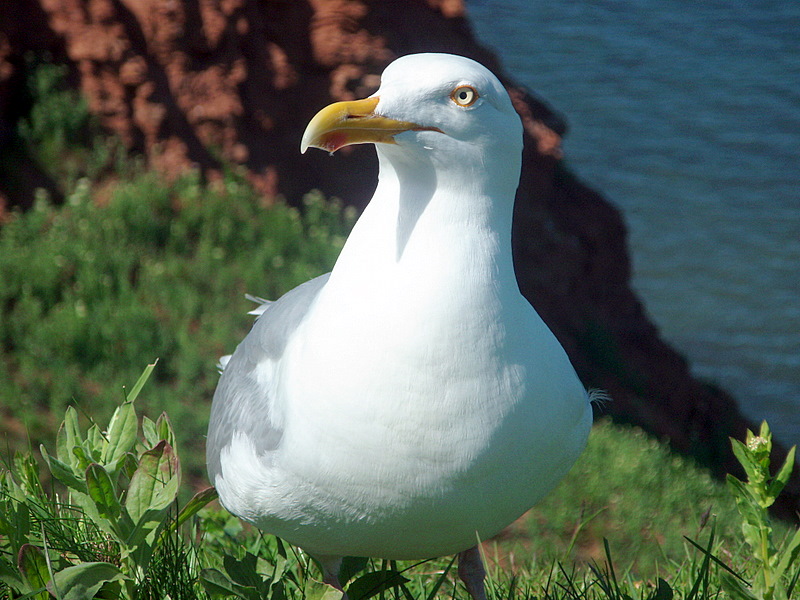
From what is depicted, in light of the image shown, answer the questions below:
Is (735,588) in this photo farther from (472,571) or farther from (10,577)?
(10,577)

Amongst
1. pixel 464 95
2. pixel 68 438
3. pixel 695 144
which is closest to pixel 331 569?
pixel 68 438

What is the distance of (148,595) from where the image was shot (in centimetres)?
227

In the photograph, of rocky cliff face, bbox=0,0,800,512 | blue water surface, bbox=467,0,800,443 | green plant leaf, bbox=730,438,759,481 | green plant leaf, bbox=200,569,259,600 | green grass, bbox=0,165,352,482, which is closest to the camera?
green plant leaf, bbox=730,438,759,481

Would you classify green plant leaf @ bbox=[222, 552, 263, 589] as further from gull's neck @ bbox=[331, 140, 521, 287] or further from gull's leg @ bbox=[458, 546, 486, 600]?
gull's neck @ bbox=[331, 140, 521, 287]

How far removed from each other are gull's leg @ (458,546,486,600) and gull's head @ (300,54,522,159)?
110 centimetres

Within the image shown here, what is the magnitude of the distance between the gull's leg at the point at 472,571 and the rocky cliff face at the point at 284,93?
3727 mm

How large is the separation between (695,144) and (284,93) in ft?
21.7

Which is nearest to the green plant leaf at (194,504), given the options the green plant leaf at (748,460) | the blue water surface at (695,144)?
the green plant leaf at (748,460)

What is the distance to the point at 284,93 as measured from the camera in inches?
231

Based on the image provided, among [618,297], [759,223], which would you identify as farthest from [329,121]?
[759,223]

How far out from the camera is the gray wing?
2.31 meters

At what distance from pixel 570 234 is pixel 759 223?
4258 millimetres

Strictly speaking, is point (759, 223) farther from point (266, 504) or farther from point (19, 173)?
point (266, 504)

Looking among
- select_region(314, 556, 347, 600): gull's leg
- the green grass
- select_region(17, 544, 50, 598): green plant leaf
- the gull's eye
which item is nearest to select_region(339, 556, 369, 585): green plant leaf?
select_region(314, 556, 347, 600): gull's leg
